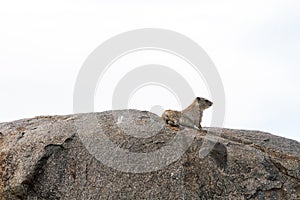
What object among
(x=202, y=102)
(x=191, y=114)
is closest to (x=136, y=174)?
(x=191, y=114)

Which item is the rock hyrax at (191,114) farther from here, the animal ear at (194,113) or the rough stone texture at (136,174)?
the rough stone texture at (136,174)

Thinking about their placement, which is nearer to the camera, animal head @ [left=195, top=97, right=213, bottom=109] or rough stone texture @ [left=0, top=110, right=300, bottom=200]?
rough stone texture @ [left=0, top=110, right=300, bottom=200]

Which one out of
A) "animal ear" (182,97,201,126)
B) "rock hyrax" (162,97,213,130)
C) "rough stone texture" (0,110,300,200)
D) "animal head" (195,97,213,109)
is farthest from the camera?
"animal head" (195,97,213,109)

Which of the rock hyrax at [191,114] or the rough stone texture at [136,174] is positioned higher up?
the rock hyrax at [191,114]

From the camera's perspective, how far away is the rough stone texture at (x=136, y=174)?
15828 millimetres

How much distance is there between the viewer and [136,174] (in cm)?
1598

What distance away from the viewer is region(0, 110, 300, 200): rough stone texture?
15828mm

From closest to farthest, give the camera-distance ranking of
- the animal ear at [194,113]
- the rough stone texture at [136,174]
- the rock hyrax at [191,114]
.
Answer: the rough stone texture at [136,174] < the rock hyrax at [191,114] < the animal ear at [194,113]

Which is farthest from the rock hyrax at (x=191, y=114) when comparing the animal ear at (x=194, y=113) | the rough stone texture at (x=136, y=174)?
→ the rough stone texture at (x=136, y=174)

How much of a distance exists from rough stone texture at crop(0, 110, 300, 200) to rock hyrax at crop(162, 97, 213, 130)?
1051 millimetres

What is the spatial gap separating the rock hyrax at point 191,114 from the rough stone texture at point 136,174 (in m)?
1.05

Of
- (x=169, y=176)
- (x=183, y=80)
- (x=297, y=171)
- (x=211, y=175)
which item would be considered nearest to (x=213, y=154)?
(x=211, y=175)

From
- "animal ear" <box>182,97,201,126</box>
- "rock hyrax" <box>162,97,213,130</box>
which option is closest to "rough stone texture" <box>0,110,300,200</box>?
"rock hyrax" <box>162,97,213,130</box>

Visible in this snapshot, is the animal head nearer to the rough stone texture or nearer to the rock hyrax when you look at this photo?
the rock hyrax
